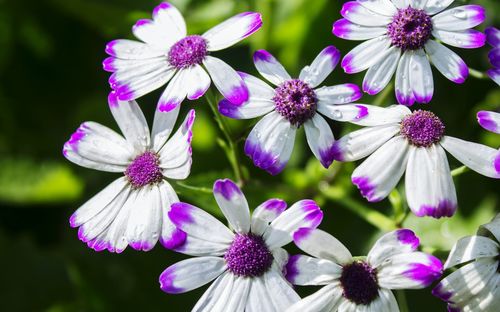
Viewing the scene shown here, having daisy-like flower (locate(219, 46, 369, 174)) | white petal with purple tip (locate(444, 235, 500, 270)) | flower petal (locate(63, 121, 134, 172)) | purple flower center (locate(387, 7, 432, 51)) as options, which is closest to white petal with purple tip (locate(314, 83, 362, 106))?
daisy-like flower (locate(219, 46, 369, 174))

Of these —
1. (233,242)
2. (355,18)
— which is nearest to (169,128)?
(233,242)

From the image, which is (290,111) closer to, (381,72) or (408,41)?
(381,72)

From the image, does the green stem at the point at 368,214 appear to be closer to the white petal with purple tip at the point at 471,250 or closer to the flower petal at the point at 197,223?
the white petal with purple tip at the point at 471,250

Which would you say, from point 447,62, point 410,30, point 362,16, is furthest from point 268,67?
point 447,62

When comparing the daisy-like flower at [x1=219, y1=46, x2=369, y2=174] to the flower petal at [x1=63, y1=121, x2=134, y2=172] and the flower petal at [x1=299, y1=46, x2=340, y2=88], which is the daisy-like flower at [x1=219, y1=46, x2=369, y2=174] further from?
the flower petal at [x1=63, y1=121, x2=134, y2=172]

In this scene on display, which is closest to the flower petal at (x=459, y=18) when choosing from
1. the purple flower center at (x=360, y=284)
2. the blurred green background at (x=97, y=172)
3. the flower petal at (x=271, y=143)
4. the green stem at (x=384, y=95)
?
the green stem at (x=384, y=95)

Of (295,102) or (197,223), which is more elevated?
(295,102)

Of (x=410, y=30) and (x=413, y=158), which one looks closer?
(x=413, y=158)
